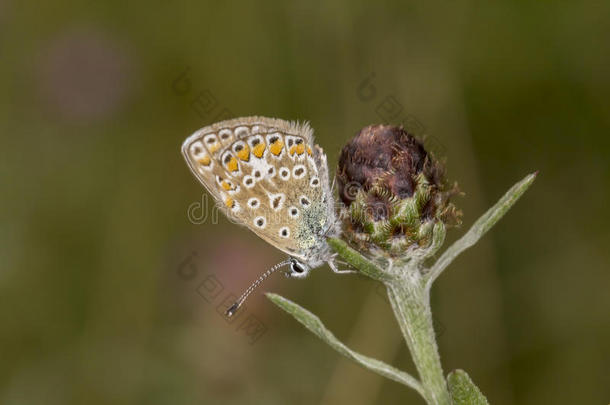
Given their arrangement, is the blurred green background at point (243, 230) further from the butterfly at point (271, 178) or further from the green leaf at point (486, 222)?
the green leaf at point (486, 222)

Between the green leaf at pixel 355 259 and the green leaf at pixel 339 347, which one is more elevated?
the green leaf at pixel 355 259

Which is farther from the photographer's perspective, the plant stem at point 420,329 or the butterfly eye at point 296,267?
the butterfly eye at point 296,267

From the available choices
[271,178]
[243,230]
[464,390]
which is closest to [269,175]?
[271,178]

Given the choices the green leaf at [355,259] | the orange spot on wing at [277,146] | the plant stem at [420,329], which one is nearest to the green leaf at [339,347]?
the plant stem at [420,329]

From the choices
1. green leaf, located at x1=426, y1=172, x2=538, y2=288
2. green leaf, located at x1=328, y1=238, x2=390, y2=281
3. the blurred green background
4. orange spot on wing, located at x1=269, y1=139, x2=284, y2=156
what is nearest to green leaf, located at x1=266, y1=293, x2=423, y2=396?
green leaf, located at x1=328, y1=238, x2=390, y2=281

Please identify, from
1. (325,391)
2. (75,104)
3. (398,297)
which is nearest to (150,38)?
(75,104)

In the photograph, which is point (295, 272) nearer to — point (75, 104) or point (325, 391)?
point (325, 391)
